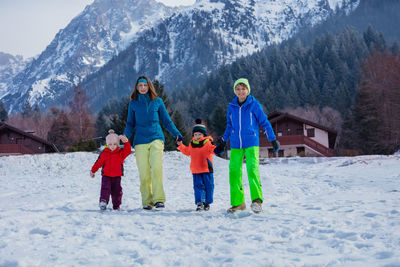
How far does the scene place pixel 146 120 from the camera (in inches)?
239

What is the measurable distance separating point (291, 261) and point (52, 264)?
78.9 inches

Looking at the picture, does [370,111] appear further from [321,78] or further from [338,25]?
[338,25]

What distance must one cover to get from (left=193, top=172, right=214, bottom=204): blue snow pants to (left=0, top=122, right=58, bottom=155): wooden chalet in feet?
132

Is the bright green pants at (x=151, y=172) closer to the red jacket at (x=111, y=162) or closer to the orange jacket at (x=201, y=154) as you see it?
the red jacket at (x=111, y=162)

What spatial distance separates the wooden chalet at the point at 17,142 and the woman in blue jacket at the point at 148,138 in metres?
39.6

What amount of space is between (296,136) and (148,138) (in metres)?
35.4

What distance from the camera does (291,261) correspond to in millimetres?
2686

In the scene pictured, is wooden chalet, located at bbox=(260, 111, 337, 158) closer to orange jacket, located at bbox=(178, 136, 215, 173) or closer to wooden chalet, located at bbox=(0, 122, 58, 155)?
wooden chalet, located at bbox=(0, 122, 58, 155)

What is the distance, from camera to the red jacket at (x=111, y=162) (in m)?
6.04

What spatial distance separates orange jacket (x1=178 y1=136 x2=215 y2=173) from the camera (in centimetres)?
609

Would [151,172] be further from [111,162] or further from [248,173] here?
[248,173]

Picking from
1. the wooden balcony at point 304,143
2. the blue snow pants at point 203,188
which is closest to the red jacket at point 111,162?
the blue snow pants at point 203,188

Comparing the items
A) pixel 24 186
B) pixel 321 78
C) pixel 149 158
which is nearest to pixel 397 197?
pixel 149 158

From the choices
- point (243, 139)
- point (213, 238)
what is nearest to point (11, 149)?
point (243, 139)
